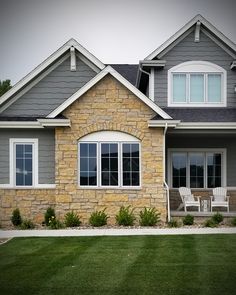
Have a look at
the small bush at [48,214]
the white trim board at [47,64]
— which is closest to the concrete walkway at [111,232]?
the small bush at [48,214]

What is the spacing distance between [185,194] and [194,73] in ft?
13.8

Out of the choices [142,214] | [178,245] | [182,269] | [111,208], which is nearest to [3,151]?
[111,208]

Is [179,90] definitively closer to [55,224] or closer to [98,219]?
[98,219]

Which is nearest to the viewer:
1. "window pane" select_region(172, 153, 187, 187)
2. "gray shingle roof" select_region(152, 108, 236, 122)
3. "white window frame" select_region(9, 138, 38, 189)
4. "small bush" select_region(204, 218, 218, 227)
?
"small bush" select_region(204, 218, 218, 227)

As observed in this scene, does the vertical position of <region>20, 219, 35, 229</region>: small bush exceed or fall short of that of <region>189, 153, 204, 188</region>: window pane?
it falls short

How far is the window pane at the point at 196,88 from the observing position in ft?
53.6

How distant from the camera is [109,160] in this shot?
47.6 ft

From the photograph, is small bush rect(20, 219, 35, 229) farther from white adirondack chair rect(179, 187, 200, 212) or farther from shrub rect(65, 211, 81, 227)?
white adirondack chair rect(179, 187, 200, 212)

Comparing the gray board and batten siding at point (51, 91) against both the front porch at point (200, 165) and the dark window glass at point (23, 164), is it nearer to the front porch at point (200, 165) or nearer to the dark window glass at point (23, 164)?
the dark window glass at point (23, 164)

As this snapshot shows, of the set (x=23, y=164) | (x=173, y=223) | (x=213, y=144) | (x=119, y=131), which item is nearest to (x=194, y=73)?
(x=213, y=144)

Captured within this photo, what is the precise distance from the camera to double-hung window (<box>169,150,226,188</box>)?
1678 centimetres

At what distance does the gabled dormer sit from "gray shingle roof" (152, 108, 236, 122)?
0.75 ft

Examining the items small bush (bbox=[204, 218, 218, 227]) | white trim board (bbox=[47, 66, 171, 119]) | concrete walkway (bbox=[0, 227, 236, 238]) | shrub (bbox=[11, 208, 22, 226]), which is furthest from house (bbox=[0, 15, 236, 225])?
concrete walkway (bbox=[0, 227, 236, 238])

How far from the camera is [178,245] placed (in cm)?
988
